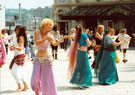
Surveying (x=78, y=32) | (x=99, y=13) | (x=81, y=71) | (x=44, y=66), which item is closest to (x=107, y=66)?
(x=81, y=71)

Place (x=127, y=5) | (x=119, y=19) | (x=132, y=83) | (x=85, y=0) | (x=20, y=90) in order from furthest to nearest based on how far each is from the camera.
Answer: (x=85, y=0)
(x=127, y=5)
(x=119, y=19)
(x=132, y=83)
(x=20, y=90)

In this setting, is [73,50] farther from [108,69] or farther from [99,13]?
[99,13]

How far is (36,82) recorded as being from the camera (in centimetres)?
714

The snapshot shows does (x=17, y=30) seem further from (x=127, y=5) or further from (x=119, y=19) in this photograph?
(x=127, y=5)

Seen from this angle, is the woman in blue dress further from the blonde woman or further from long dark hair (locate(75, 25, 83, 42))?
the blonde woman

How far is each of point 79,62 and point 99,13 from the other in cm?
2837

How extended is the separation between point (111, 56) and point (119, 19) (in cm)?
2642

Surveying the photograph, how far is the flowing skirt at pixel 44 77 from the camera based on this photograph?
7102mm

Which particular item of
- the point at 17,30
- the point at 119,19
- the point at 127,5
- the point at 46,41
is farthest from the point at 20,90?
the point at 127,5

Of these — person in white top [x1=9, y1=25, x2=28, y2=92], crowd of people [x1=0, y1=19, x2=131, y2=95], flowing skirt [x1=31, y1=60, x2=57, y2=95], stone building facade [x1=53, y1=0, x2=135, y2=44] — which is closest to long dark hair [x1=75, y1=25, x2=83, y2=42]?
crowd of people [x1=0, y1=19, x2=131, y2=95]

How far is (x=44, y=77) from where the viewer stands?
7.13 meters

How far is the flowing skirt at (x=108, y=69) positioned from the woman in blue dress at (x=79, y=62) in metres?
0.76

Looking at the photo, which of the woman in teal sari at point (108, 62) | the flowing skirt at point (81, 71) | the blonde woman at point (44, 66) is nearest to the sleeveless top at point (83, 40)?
the flowing skirt at point (81, 71)

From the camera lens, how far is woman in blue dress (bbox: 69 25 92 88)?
9.20 metres
